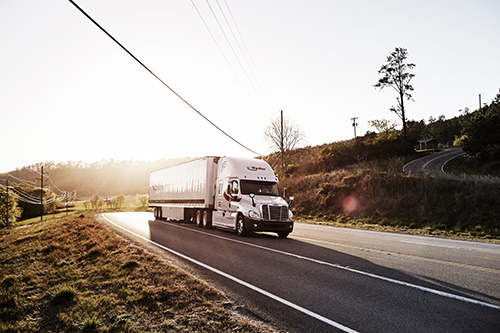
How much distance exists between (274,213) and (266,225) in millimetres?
652

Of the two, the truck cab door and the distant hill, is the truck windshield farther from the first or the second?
the distant hill

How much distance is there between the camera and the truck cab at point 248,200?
13.9 m

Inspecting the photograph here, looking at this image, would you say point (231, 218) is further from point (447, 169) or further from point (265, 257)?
point (447, 169)

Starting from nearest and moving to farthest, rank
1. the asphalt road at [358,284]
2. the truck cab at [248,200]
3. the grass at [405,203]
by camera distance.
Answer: the asphalt road at [358,284]
the truck cab at [248,200]
the grass at [405,203]

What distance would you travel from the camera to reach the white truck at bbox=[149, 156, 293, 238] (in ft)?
45.8

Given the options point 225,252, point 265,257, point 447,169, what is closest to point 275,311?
point 265,257

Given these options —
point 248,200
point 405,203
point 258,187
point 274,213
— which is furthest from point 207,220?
point 405,203

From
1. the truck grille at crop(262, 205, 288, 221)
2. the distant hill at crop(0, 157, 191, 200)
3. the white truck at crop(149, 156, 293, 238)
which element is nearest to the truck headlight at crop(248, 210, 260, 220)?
the white truck at crop(149, 156, 293, 238)

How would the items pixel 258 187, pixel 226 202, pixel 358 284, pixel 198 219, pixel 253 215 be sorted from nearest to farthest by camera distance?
pixel 358 284 → pixel 253 215 → pixel 258 187 → pixel 226 202 → pixel 198 219

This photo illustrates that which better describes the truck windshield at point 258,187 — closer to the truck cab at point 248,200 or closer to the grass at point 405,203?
the truck cab at point 248,200

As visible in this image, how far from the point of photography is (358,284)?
6.29 m

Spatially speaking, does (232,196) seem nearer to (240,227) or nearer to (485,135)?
(240,227)

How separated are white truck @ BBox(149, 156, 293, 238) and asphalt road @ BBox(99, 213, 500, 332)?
3.03 meters

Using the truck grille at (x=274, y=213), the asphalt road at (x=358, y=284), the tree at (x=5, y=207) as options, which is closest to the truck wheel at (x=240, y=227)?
the truck grille at (x=274, y=213)
